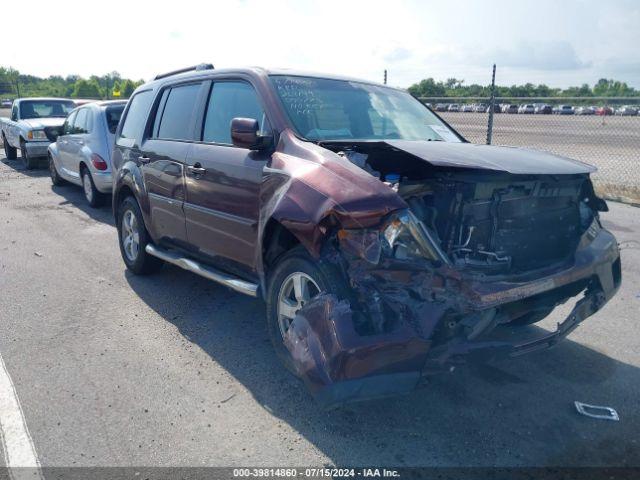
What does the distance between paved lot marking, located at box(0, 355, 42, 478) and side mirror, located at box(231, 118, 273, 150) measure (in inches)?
85.7

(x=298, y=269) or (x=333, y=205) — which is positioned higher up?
(x=333, y=205)

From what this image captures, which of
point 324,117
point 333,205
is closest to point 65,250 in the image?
point 324,117

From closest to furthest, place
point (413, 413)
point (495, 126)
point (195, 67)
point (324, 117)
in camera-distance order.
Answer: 1. point (413, 413)
2. point (324, 117)
3. point (195, 67)
4. point (495, 126)

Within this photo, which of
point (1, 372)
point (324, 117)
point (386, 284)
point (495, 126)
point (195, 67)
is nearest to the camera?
point (386, 284)

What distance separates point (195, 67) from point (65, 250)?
316 cm

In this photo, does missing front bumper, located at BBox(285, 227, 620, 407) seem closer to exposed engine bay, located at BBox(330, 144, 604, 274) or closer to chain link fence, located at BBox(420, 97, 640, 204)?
exposed engine bay, located at BBox(330, 144, 604, 274)

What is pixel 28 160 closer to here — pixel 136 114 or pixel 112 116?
pixel 112 116

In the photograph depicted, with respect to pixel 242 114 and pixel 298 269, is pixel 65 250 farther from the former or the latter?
pixel 298 269


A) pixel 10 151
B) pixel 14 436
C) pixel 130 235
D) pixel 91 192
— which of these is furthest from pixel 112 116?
pixel 10 151

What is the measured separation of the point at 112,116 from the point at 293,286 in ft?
24.1

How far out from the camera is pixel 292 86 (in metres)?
4.23

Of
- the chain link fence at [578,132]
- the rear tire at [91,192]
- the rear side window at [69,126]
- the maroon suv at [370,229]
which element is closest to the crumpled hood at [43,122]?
the rear side window at [69,126]

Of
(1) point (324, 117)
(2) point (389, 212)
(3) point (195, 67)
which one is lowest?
(2) point (389, 212)

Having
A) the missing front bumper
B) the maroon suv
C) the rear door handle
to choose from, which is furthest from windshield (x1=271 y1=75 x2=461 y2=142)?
the missing front bumper
